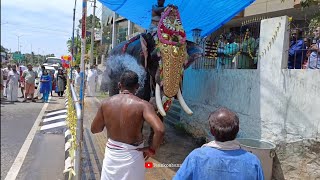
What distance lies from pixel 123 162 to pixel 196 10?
5176mm

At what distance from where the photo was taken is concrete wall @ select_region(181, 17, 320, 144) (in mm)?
4758

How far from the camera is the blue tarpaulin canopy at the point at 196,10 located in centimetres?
749

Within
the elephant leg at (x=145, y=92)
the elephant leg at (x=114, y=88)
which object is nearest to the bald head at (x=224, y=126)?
the elephant leg at (x=145, y=92)

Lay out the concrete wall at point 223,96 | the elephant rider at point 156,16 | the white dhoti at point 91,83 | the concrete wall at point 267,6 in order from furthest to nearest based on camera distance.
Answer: the white dhoti at point 91,83 < the concrete wall at point 267,6 < the elephant rider at point 156,16 < the concrete wall at point 223,96

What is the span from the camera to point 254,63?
21.2 ft

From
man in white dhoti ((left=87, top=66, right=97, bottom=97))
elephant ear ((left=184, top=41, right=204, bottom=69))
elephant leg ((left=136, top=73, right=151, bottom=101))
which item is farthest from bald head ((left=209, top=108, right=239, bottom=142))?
man in white dhoti ((left=87, top=66, right=97, bottom=97))

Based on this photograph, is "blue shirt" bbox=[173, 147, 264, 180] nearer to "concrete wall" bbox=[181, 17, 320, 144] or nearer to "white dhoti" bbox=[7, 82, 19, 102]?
"concrete wall" bbox=[181, 17, 320, 144]

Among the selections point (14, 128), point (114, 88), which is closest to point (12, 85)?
point (14, 128)

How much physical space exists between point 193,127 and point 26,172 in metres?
3.74

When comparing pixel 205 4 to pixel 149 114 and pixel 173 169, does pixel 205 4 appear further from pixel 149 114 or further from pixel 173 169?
pixel 149 114

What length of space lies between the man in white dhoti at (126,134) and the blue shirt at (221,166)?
3.34 feet

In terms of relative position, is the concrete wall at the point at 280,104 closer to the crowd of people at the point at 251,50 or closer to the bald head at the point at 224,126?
the crowd of people at the point at 251,50

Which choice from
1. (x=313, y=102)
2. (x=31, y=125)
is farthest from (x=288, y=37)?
(x=31, y=125)

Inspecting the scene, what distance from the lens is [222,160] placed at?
2.28 meters
